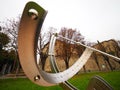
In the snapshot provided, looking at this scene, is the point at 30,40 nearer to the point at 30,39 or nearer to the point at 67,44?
the point at 30,39

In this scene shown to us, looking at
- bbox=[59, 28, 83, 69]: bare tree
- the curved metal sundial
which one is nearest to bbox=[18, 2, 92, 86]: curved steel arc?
the curved metal sundial

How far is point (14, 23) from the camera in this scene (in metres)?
29.6

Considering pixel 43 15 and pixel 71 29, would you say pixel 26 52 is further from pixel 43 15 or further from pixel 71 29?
pixel 71 29

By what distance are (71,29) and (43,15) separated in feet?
131

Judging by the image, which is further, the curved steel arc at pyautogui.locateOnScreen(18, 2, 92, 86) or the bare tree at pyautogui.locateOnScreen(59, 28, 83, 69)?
the bare tree at pyautogui.locateOnScreen(59, 28, 83, 69)

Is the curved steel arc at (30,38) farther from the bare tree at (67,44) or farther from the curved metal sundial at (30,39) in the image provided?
the bare tree at (67,44)

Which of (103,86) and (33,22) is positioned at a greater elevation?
(33,22)

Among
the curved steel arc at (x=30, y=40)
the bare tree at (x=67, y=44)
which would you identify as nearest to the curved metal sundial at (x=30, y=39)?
the curved steel arc at (x=30, y=40)

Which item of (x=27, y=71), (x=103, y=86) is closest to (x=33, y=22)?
(x=27, y=71)

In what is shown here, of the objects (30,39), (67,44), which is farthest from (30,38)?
(67,44)

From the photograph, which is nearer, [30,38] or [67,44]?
[30,38]

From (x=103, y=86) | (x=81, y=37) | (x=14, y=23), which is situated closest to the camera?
(x=103, y=86)

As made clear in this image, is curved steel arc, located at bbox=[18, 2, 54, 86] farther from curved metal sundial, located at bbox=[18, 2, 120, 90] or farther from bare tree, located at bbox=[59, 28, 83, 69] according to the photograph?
bare tree, located at bbox=[59, 28, 83, 69]

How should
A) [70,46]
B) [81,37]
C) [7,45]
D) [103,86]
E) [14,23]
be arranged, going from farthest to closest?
[81,37]
[70,46]
[7,45]
[14,23]
[103,86]
